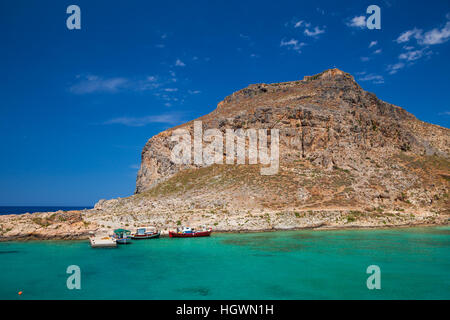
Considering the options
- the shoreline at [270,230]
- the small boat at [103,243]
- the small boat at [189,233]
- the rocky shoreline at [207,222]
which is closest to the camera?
the small boat at [103,243]

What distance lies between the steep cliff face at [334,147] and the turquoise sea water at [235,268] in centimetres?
1904

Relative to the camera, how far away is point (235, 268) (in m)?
25.0

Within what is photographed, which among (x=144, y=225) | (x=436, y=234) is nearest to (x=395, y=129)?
(x=436, y=234)

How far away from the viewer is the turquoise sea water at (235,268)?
1930 centimetres

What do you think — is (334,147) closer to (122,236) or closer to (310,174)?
(310,174)

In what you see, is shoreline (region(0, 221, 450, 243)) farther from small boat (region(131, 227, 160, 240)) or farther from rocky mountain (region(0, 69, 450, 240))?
small boat (region(131, 227, 160, 240))

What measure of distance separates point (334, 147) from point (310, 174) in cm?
1017

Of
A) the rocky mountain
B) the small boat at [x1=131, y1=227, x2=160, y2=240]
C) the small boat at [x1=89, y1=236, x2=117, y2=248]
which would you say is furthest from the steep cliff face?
the small boat at [x1=89, y1=236, x2=117, y2=248]

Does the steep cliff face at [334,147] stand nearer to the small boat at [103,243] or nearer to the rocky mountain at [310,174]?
the rocky mountain at [310,174]

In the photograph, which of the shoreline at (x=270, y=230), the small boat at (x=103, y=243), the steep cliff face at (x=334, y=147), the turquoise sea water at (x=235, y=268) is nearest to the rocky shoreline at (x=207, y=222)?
the shoreline at (x=270, y=230)
